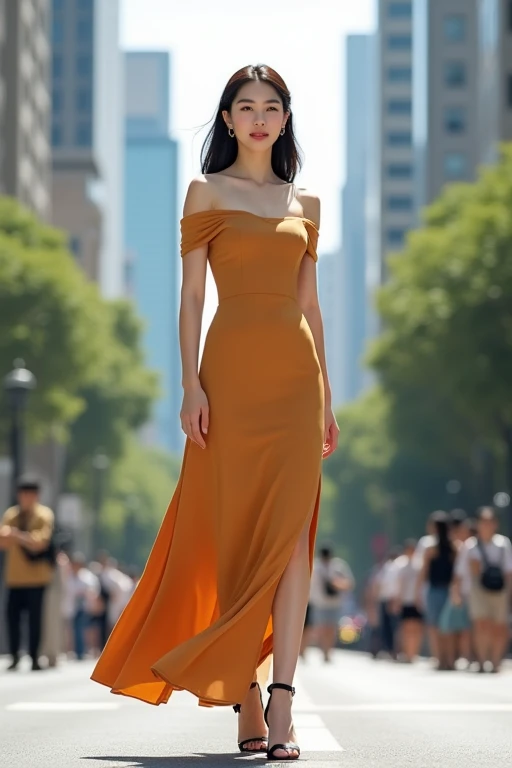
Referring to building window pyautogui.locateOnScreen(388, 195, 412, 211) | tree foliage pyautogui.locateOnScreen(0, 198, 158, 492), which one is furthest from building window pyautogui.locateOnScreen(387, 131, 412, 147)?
tree foliage pyautogui.locateOnScreen(0, 198, 158, 492)

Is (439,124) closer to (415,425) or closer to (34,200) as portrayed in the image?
(34,200)

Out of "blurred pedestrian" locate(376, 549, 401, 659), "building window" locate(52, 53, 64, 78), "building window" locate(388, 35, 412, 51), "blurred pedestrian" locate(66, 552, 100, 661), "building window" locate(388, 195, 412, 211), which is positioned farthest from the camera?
"building window" locate(388, 35, 412, 51)

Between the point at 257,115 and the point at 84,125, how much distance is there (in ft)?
507

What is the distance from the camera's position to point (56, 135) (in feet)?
519

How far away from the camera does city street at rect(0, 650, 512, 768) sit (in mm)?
6914

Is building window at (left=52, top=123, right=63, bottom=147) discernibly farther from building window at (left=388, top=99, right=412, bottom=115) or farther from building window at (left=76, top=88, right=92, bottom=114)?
building window at (left=388, top=99, right=412, bottom=115)

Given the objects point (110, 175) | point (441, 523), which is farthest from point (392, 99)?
point (441, 523)

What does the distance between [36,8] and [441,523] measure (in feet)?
228

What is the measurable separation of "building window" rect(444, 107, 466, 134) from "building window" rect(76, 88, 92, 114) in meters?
36.7

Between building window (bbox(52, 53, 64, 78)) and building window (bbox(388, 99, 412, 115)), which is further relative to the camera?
building window (bbox(388, 99, 412, 115))

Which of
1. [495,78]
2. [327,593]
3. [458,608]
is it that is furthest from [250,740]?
[495,78]

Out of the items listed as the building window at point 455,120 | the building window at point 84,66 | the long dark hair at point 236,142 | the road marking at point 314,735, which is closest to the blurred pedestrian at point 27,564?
the road marking at point 314,735

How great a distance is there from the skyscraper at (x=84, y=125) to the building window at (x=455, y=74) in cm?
2729

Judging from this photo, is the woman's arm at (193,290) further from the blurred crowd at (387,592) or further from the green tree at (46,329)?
the green tree at (46,329)
